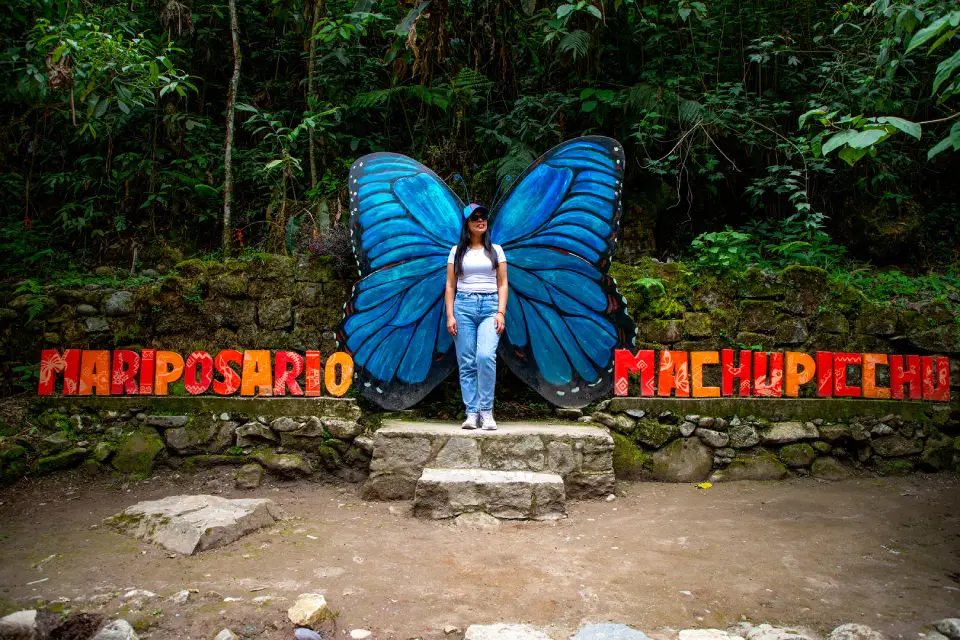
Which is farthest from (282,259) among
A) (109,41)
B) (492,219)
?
(109,41)

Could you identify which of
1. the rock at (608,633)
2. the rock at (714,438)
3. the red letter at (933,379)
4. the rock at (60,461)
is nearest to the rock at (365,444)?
the rock at (60,461)

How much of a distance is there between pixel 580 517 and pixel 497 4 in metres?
5.42

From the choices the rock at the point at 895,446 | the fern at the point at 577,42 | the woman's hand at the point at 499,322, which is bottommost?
the rock at the point at 895,446

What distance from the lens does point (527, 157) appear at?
6117 millimetres

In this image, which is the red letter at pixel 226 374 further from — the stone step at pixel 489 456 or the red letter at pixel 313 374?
the stone step at pixel 489 456

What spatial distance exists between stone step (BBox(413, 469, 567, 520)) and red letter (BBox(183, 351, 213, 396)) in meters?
2.06

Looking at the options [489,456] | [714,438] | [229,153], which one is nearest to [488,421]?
[489,456]

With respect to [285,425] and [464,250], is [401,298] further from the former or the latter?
[285,425]

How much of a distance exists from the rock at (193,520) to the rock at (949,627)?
10.9 ft

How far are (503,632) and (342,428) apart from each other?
258 cm

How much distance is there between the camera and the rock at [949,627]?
98.2 inches

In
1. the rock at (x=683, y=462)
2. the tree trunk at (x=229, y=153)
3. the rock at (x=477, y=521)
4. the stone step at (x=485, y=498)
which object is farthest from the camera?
the tree trunk at (x=229, y=153)

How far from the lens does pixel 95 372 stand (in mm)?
4930

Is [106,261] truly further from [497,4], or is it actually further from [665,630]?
[665,630]
